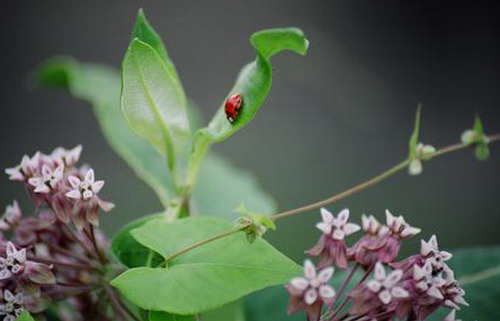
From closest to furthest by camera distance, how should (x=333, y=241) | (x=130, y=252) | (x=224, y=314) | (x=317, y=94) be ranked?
1. (x=333, y=241)
2. (x=130, y=252)
3. (x=224, y=314)
4. (x=317, y=94)

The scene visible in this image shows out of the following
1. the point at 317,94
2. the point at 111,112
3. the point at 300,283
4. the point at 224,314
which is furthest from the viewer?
the point at 317,94

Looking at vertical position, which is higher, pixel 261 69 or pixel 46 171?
pixel 261 69

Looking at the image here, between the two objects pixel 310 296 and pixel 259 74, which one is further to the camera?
pixel 259 74

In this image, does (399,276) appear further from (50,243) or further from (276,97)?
(276,97)

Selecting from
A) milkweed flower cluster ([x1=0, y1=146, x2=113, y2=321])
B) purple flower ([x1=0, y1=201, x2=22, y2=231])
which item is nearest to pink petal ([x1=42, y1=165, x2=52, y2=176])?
milkweed flower cluster ([x1=0, y1=146, x2=113, y2=321])

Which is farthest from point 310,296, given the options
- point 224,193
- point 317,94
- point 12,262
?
point 317,94

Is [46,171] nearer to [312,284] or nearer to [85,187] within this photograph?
[85,187]

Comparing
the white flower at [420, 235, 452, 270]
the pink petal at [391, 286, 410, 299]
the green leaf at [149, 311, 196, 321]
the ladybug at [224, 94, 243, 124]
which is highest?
the ladybug at [224, 94, 243, 124]

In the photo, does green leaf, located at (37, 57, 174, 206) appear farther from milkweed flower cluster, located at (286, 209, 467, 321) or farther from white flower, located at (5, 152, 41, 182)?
milkweed flower cluster, located at (286, 209, 467, 321)
